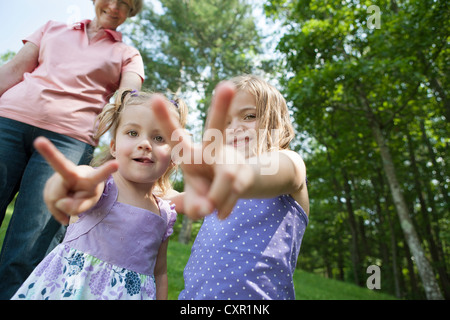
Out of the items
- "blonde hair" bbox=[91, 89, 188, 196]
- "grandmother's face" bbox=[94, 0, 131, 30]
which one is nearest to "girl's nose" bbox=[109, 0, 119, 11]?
"grandmother's face" bbox=[94, 0, 131, 30]

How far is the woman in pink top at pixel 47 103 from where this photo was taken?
6.05 ft

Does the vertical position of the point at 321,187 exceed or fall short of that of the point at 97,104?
it exceeds it

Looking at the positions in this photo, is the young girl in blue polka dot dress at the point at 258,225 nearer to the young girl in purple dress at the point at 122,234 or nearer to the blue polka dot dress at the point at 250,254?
the blue polka dot dress at the point at 250,254

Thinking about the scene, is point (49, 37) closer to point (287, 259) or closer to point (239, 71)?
point (287, 259)

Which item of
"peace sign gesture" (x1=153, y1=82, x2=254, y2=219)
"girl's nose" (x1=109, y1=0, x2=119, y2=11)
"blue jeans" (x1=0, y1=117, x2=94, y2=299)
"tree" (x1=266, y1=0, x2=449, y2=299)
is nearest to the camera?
"peace sign gesture" (x1=153, y1=82, x2=254, y2=219)

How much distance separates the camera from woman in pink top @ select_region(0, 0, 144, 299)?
1845mm

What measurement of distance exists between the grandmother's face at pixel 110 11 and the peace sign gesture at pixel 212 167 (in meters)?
1.71

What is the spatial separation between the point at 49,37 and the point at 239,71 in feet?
38.8

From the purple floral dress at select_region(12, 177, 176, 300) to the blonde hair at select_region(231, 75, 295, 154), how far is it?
74 centimetres

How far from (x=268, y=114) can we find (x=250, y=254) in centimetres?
72

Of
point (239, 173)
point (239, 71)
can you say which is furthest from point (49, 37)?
point (239, 71)

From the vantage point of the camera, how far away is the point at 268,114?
170cm

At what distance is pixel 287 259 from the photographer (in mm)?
1537

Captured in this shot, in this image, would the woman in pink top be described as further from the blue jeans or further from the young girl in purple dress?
the young girl in purple dress
